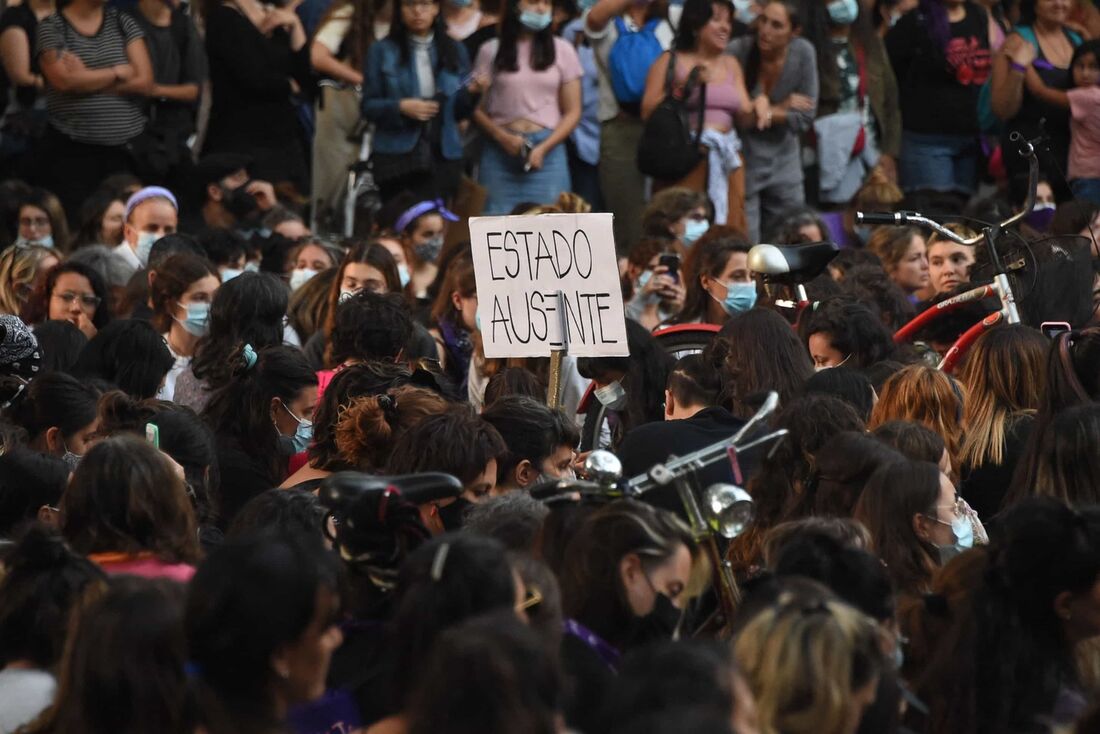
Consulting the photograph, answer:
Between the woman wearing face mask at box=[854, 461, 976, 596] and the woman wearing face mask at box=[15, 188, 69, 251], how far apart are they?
7066mm

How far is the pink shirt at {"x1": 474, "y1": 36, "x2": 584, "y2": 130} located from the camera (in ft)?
41.2

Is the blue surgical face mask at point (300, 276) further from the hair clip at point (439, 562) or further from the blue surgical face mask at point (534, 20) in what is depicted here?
the hair clip at point (439, 562)

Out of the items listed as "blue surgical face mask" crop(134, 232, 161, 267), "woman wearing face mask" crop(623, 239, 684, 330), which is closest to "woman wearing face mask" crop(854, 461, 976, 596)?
"woman wearing face mask" crop(623, 239, 684, 330)

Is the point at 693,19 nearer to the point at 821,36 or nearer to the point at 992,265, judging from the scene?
the point at 821,36

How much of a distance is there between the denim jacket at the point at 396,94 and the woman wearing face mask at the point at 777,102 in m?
1.95

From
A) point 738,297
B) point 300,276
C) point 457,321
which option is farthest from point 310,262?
point 738,297

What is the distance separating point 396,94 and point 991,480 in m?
6.58

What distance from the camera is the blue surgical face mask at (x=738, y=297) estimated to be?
944 centimetres

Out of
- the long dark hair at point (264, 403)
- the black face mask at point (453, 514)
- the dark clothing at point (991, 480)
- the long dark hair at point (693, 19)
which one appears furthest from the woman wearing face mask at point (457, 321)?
the long dark hair at point (693, 19)

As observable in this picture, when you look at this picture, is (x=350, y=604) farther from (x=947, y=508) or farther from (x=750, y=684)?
(x=947, y=508)

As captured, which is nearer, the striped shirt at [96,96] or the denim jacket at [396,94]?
the striped shirt at [96,96]

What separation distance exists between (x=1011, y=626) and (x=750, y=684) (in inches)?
35.8

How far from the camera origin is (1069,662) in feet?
14.6

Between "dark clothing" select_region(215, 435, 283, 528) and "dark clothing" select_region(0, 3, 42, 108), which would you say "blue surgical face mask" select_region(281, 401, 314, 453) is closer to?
"dark clothing" select_region(215, 435, 283, 528)
